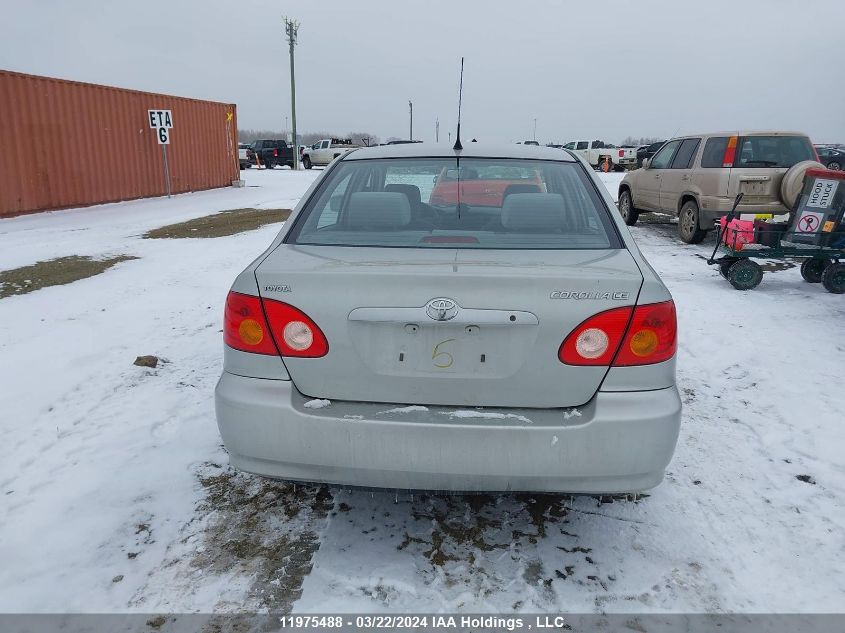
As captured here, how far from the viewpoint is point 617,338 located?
7.33ft

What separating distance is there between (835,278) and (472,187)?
5.98 m

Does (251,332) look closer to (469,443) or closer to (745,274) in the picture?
(469,443)

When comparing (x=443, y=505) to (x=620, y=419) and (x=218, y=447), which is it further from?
(x=218, y=447)

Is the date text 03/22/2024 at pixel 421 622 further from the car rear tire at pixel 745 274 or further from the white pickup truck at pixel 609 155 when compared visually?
the white pickup truck at pixel 609 155

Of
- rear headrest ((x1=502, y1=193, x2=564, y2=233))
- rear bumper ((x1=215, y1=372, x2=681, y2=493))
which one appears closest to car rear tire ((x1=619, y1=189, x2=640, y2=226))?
rear headrest ((x1=502, y1=193, x2=564, y2=233))

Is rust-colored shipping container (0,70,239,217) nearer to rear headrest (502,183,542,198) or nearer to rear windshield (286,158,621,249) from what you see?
rear windshield (286,158,621,249)

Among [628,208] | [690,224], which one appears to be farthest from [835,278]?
[628,208]

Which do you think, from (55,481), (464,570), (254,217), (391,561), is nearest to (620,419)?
(464,570)

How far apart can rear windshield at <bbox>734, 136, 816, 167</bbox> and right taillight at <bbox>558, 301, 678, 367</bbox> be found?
8.73 m

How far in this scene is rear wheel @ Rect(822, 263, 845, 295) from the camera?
7.17 metres

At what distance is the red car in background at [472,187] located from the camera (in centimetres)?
320

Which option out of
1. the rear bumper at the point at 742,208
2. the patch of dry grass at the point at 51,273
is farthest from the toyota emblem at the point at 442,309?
the rear bumper at the point at 742,208

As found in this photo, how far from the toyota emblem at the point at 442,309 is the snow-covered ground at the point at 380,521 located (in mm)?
1062

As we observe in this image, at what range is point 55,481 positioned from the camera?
3.09 meters
